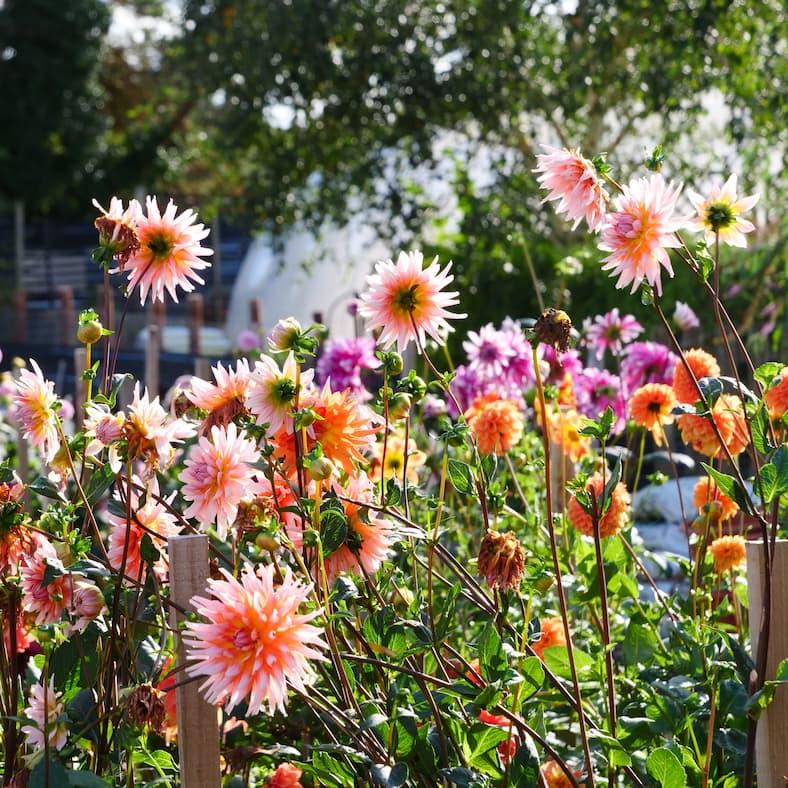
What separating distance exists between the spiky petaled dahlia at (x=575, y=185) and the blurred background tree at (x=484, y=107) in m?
3.92

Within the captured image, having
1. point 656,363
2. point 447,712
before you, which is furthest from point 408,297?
point 656,363

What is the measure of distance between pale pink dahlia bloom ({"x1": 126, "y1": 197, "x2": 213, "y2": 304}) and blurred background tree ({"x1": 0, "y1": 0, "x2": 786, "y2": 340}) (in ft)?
12.9

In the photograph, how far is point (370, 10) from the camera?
5.58m

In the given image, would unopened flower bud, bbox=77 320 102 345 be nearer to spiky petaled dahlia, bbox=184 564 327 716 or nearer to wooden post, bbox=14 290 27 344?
spiky petaled dahlia, bbox=184 564 327 716

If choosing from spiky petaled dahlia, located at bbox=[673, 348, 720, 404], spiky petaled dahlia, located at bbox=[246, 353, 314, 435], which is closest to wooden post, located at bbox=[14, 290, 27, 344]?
spiky petaled dahlia, located at bbox=[673, 348, 720, 404]

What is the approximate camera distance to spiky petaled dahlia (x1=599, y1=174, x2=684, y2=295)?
96 cm

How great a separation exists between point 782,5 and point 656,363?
11.9ft

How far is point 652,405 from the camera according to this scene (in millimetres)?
1520

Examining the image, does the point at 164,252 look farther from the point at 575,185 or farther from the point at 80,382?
the point at 80,382

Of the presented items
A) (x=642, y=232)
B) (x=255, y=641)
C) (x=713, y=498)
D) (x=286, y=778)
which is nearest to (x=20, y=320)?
(x=713, y=498)

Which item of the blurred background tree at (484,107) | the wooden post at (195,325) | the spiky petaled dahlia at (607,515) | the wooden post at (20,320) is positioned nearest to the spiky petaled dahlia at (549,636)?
the spiky petaled dahlia at (607,515)

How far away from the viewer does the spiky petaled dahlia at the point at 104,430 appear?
918 mm

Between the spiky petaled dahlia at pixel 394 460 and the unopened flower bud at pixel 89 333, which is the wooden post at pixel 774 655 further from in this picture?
the unopened flower bud at pixel 89 333

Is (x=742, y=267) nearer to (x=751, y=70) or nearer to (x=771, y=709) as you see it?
(x=751, y=70)
